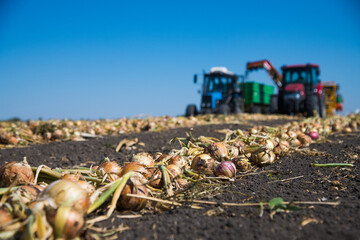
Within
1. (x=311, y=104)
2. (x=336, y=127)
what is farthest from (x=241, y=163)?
(x=311, y=104)

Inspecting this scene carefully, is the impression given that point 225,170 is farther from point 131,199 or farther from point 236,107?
point 236,107

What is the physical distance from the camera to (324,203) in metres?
1.90

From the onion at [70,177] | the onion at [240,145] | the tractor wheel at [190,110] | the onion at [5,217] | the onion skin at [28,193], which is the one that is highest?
the tractor wheel at [190,110]

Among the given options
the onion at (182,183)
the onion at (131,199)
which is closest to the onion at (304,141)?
the onion at (182,183)

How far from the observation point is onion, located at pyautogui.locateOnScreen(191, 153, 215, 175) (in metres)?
2.56

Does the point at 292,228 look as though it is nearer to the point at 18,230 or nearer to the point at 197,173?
the point at 197,173

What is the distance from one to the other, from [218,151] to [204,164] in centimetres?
32

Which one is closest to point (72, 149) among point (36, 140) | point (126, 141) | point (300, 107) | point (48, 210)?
point (126, 141)

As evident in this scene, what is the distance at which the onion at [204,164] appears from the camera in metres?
2.56

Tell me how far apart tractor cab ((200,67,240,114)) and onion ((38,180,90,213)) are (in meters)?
12.1

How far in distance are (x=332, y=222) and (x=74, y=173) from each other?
5.65 feet

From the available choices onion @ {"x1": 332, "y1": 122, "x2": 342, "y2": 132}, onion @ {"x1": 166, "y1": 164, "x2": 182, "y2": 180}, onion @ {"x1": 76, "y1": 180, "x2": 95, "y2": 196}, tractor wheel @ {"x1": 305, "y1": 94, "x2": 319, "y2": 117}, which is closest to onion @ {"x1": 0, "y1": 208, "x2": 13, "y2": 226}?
onion @ {"x1": 76, "y1": 180, "x2": 95, "y2": 196}

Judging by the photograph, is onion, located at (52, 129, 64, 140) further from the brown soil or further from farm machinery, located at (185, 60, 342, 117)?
farm machinery, located at (185, 60, 342, 117)

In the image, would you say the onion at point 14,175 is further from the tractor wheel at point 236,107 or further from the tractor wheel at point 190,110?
the tractor wheel at point 236,107
